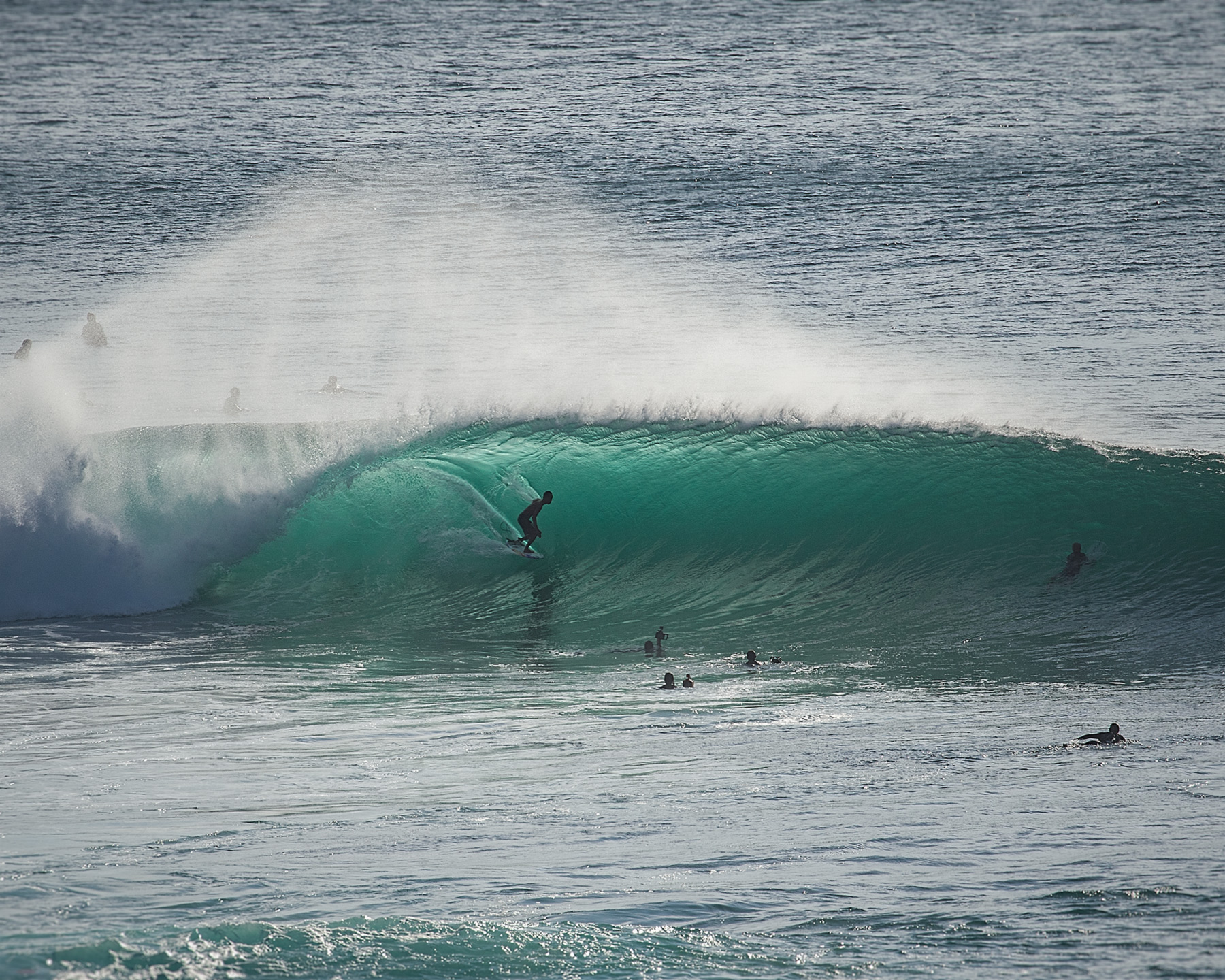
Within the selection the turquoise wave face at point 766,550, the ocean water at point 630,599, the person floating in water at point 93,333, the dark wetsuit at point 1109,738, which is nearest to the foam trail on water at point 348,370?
Answer: the ocean water at point 630,599

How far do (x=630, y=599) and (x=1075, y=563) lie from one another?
3997 mm

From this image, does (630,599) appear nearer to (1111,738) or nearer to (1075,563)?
(1075,563)

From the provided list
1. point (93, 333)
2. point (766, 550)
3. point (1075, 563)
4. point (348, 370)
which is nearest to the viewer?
point (1075, 563)

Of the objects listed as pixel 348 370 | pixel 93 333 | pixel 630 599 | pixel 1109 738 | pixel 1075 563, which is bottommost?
pixel 1109 738

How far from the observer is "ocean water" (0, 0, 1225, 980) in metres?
5.24

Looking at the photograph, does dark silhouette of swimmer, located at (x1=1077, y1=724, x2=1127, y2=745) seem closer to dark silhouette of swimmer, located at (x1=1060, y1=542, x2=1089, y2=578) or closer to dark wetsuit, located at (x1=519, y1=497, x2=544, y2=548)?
dark silhouette of swimmer, located at (x1=1060, y1=542, x2=1089, y2=578)

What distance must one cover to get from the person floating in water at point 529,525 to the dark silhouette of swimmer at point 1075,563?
4.84 metres

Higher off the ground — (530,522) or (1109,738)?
(530,522)

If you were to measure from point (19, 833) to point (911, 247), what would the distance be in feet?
94.1

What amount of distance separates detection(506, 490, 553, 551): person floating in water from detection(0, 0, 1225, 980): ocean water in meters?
0.20

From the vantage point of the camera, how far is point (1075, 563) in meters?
11.2

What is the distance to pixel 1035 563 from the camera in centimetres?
1147

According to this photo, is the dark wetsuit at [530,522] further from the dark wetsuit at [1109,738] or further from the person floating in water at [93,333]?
the person floating in water at [93,333]

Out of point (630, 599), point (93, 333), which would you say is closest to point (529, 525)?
point (630, 599)
